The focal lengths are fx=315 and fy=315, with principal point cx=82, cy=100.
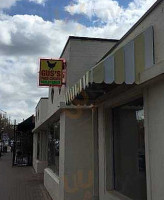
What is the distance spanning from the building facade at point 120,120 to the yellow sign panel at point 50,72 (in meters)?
0.43

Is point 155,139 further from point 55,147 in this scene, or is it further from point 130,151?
point 55,147

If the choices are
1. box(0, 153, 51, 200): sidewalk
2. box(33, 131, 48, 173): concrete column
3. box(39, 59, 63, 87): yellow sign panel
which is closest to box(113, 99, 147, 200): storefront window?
box(39, 59, 63, 87): yellow sign panel

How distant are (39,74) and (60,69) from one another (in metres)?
0.64

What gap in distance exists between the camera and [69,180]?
8.09m

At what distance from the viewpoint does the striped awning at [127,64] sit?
421 centimetres

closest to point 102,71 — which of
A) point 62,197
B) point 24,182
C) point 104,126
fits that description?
point 104,126

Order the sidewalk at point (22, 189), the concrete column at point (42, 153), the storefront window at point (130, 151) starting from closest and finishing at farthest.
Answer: the storefront window at point (130, 151), the sidewalk at point (22, 189), the concrete column at point (42, 153)

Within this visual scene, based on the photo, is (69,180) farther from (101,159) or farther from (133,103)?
(133,103)

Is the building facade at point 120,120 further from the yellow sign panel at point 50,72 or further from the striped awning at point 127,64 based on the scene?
the yellow sign panel at point 50,72

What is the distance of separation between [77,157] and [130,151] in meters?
2.61

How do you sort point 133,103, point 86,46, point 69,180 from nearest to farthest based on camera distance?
point 133,103 < point 69,180 < point 86,46

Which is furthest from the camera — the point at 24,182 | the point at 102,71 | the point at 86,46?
the point at 24,182

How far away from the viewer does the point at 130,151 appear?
5.87 metres

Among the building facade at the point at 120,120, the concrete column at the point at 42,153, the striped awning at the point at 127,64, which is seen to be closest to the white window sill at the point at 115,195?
the building facade at the point at 120,120
